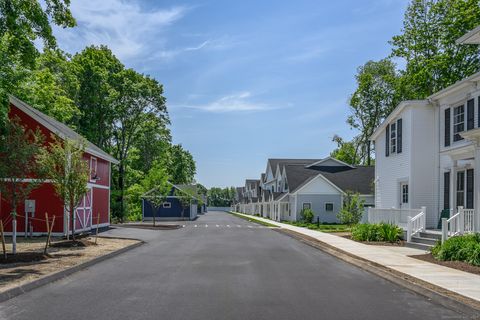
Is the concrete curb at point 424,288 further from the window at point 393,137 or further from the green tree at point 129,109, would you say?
the green tree at point 129,109

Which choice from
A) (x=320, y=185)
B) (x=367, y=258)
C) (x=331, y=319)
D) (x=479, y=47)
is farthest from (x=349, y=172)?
(x=331, y=319)

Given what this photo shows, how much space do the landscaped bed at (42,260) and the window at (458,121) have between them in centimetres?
1513

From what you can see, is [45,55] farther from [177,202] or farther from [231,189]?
[231,189]

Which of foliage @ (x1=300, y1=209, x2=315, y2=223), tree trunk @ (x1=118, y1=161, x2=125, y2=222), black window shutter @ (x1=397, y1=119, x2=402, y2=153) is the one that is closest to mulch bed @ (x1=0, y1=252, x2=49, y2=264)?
black window shutter @ (x1=397, y1=119, x2=402, y2=153)

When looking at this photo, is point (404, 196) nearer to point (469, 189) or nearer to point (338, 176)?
point (469, 189)

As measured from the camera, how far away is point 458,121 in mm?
21828

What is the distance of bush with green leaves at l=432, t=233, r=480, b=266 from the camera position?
14364 mm

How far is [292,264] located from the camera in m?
15.3

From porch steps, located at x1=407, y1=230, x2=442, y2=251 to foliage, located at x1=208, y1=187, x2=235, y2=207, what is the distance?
148 m

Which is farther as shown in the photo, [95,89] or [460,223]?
[95,89]

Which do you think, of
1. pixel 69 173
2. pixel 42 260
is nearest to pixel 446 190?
pixel 69 173

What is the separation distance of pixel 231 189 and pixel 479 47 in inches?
5619

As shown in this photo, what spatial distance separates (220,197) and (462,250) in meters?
163

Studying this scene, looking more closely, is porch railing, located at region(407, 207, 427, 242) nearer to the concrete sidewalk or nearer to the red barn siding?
the concrete sidewalk
